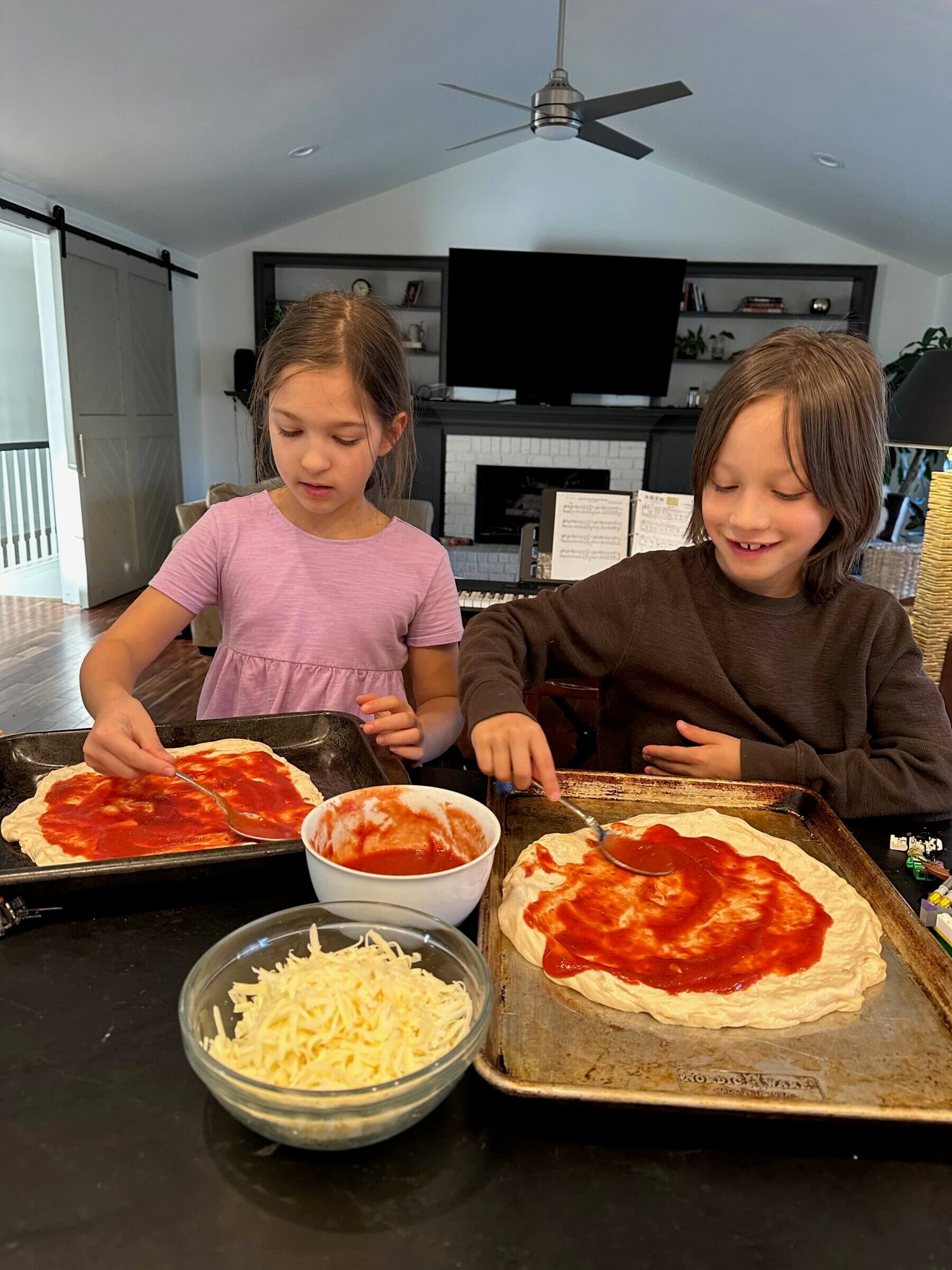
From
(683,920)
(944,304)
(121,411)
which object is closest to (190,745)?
(683,920)

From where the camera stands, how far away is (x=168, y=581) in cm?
138

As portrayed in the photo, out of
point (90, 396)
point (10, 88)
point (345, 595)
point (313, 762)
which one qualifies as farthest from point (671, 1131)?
point (90, 396)

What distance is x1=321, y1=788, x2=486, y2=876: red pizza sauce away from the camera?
0.79 m

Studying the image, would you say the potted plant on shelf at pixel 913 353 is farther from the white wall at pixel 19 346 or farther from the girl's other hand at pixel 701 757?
the white wall at pixel 19 346

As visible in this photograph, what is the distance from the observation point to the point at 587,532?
9.34ft

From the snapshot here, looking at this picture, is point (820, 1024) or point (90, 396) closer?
point (820, 1024)

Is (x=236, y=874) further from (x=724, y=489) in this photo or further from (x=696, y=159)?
(x=696, y=159)

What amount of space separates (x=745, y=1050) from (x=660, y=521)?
7.20ft

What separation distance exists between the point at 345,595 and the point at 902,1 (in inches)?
135

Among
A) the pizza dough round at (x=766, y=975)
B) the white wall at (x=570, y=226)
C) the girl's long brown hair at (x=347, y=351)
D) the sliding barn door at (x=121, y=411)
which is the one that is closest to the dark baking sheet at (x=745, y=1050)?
the pizza dough round at (x=766, y=975)

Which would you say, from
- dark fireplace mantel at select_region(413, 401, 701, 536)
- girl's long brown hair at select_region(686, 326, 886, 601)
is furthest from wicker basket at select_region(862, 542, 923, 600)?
girl's long brown hair at select_region(686, 326, 886, 601)

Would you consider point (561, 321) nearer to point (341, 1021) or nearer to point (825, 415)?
point (825, 415)

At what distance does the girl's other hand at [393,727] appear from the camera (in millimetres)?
1112

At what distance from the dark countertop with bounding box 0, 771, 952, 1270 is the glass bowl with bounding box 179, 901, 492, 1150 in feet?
0.12
